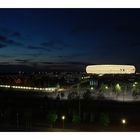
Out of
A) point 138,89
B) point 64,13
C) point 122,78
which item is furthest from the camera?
point 138,89

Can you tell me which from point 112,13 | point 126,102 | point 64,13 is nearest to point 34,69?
point 64,13

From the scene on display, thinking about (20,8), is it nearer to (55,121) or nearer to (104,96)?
(55,121)

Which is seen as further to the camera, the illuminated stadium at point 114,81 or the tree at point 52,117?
the tree at point 52,117

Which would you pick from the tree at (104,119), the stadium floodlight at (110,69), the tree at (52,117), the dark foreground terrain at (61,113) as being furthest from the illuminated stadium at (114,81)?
the tree at (52,117)

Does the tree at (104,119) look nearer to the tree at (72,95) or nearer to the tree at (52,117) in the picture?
the tree at (72,95)

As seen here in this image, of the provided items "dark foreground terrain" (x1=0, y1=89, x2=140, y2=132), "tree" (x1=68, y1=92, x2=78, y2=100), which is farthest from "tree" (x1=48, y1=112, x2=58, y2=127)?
"tree" (x1=68, y1=92, x2=78, y2=100)

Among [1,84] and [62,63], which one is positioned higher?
[62,63]
